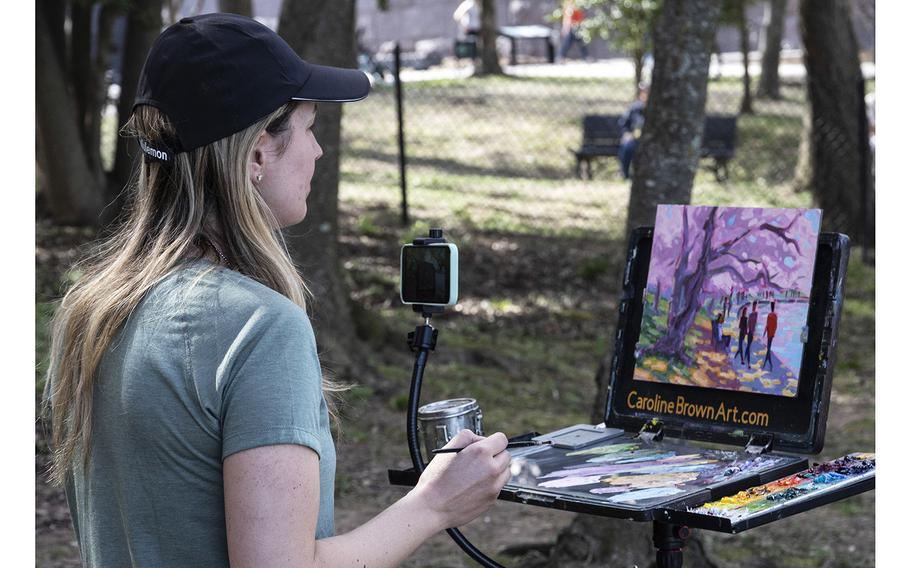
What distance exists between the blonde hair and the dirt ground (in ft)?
7.17

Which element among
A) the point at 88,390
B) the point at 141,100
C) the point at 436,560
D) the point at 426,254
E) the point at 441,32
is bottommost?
the point at 436,560

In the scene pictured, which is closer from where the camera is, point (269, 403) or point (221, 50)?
point (269, 403)

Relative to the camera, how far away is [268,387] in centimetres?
173

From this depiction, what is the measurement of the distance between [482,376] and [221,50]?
20.1 feet

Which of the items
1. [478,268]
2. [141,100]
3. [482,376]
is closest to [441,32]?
[478,268]

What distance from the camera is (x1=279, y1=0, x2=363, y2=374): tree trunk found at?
701cm

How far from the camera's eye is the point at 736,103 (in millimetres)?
22797

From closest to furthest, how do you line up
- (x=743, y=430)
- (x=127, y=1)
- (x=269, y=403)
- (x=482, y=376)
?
1. (x=269, y=403)
2. (x=743, y=430)
3. (x=482, y=376)
4. (x=127, y=1)

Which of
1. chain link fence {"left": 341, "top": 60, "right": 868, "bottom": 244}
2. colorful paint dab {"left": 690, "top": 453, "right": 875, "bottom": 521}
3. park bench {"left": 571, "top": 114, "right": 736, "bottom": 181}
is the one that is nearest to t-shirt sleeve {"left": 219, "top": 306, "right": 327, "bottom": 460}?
colorful paint dab {"left": 690, "top": 453, "right": 875, "bottom": 521}

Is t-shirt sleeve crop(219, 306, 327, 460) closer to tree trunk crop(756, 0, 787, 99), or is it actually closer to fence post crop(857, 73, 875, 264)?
fence post crop(857, 73, 875, 264)

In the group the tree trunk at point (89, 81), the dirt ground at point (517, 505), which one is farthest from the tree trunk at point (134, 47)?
the dirt ground at point (517, 505)

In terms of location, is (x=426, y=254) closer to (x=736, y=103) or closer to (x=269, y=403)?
(x=269, y=403)

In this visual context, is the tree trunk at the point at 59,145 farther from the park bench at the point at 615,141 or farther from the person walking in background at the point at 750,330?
the person walking in background at the point at 750,330

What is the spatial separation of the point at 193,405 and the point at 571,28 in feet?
100
